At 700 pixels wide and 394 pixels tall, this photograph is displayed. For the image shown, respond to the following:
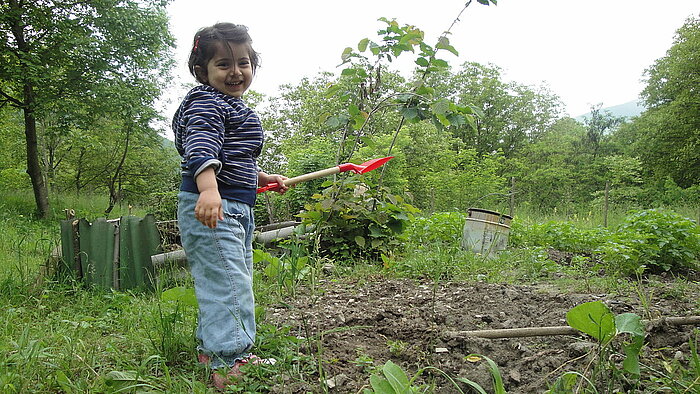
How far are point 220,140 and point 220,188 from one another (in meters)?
0.19

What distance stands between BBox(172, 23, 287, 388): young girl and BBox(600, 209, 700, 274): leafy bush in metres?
2.98

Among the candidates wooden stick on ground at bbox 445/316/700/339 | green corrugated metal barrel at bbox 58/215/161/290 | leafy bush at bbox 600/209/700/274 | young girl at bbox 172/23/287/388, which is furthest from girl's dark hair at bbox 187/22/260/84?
leafy bush at bbox 600/209/700/274

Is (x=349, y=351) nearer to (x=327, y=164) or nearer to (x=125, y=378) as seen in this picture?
(x=125, y=378)

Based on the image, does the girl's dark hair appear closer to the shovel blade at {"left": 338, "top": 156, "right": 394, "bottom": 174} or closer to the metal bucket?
the shovel blade at {"left": 338, "top": 156, "right": 394, "bottom": 174}

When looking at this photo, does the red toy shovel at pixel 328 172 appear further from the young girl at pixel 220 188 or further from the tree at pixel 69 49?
the tree at pixel 69 49

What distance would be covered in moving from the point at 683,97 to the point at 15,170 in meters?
28.3

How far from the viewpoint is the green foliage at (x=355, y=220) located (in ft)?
13.5

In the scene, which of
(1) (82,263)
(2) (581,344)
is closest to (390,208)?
(1) (82,263)

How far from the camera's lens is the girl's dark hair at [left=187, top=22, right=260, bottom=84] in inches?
68.7

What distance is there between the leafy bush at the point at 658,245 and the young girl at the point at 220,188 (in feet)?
9.78

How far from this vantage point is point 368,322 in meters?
2.16

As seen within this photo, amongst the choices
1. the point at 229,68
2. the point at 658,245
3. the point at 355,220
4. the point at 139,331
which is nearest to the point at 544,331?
the point at 229,68

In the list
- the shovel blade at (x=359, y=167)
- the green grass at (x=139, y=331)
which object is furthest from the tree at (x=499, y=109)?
the shovel blade at (x=359, y=167)

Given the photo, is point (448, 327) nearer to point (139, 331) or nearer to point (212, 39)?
point (139, 331)
